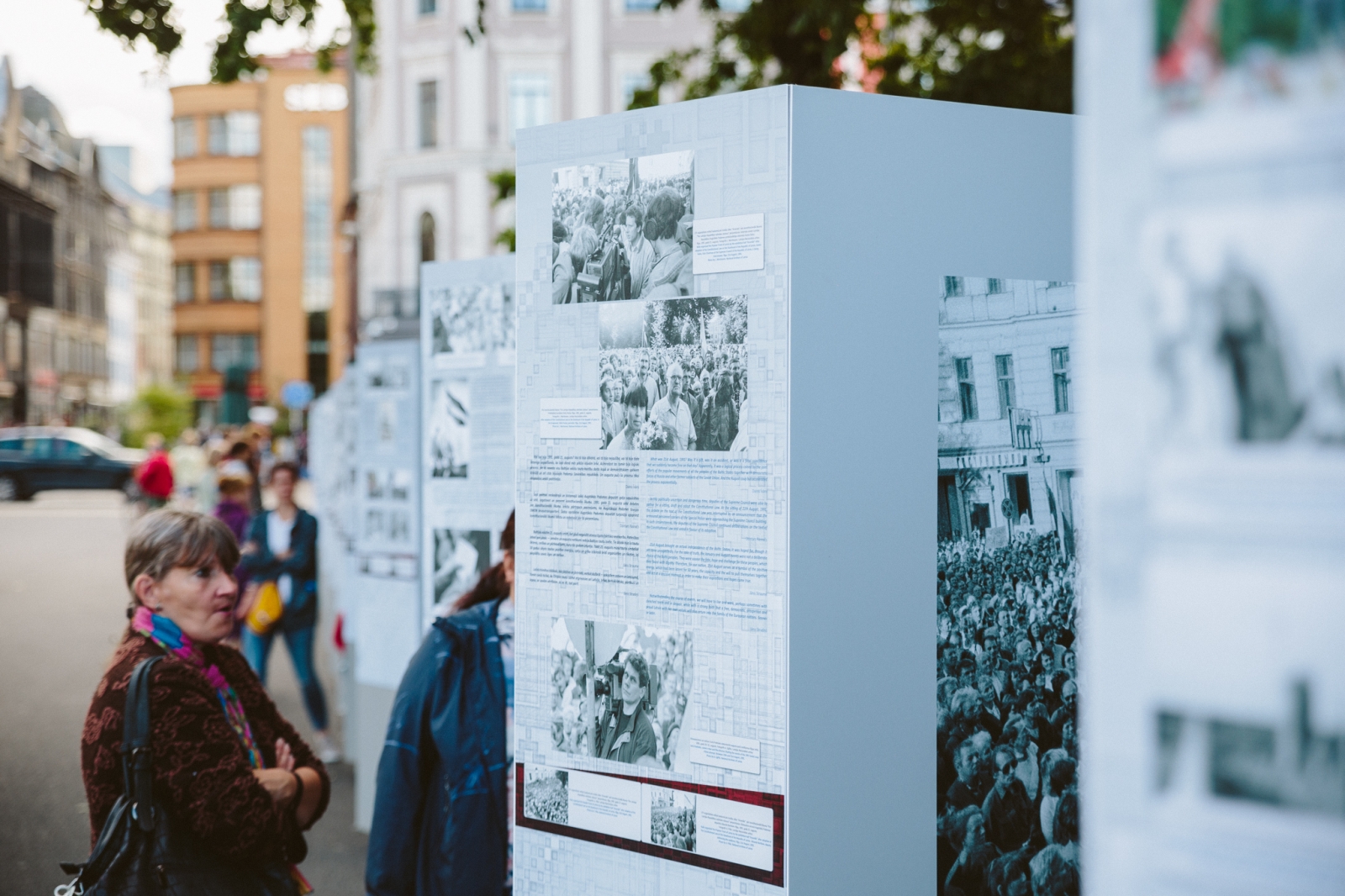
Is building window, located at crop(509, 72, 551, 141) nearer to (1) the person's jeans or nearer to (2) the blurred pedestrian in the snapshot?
(2) the blurred pedestrian

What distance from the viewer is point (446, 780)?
319cm

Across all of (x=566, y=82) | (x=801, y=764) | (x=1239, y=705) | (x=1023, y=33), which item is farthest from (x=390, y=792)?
(x=566, y=82)

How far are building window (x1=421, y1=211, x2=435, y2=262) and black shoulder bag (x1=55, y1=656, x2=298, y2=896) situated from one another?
101 ft

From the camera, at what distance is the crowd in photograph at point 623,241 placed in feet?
8.47

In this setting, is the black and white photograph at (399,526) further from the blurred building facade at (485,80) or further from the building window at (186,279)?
the building window at (186,279)

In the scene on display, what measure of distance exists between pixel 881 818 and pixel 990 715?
1.10 ft

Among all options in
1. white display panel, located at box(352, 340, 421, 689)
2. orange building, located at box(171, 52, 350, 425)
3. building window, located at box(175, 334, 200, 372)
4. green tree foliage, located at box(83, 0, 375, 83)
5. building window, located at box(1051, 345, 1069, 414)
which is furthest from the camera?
building window, located at box(175, 334, 200, 372)

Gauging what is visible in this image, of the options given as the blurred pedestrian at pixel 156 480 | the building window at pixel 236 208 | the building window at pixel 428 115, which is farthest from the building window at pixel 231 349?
the blurred pedestrian at pixel 156 480

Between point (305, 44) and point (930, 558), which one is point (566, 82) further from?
point (930, 558)

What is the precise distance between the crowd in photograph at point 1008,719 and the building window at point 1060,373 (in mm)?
295

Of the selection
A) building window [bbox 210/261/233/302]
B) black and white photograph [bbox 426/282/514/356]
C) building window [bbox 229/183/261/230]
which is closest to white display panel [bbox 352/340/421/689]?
black and white photograph [bbox 426/282/514/356]

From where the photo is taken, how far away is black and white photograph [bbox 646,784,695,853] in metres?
2.58

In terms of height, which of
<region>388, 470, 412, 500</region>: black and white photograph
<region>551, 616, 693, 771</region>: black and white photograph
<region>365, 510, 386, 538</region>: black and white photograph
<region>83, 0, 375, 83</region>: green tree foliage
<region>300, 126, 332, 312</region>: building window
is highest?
<region>300, 126, 332, 312</region>: building window

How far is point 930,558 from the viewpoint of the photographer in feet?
8.52
